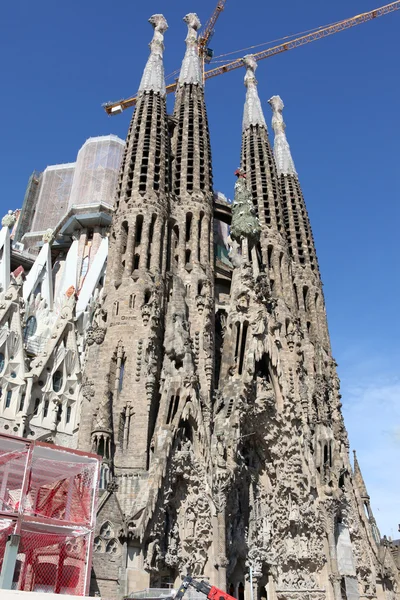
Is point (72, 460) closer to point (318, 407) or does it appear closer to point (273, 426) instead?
point (273, 426)

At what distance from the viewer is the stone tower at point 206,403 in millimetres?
18062

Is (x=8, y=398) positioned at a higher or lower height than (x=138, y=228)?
lower

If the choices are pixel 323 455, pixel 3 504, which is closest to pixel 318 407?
pixel 323 455

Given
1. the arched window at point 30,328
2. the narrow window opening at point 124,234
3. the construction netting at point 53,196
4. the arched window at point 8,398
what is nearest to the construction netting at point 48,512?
the arched window at point 8,398

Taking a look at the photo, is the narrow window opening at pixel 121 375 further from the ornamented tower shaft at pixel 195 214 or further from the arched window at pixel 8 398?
the arched window at pixel 8 398

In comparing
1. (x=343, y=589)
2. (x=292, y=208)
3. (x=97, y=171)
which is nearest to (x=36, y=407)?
(x=343, y=589)

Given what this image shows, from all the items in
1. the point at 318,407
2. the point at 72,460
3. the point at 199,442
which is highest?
the point at 318,407

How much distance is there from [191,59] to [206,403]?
2214cm

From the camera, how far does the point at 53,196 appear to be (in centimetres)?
3919

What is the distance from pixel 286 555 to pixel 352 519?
458 centimetres

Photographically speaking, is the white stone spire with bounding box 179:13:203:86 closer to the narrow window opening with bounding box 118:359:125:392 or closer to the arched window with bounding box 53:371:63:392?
the arched window with bounding box 53:371:63:392

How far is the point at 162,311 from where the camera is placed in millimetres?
→ 22234

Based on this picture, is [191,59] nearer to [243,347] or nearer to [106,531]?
[243,347]

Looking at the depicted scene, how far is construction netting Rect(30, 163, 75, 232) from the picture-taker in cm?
3841
